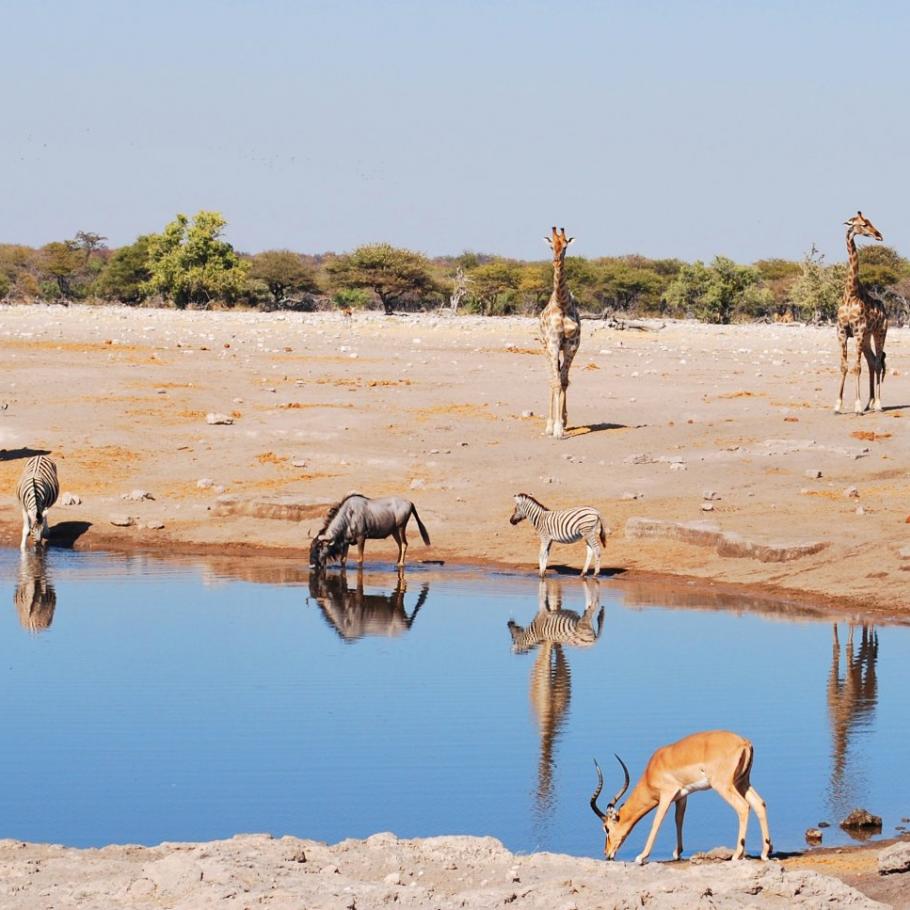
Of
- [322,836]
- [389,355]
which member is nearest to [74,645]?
[322,836]

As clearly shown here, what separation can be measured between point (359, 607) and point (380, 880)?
1003cm

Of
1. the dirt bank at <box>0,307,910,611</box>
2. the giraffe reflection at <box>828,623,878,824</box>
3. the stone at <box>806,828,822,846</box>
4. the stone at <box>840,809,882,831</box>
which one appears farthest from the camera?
the dirt bank at <box>0,307,910,611</box>

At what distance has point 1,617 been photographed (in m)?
17.7

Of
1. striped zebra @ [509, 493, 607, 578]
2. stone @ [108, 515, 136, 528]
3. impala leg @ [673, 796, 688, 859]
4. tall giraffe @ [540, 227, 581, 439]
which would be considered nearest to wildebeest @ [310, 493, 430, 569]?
striped zebra @ [509, 493, 607, 578]

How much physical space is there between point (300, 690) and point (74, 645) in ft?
9.57

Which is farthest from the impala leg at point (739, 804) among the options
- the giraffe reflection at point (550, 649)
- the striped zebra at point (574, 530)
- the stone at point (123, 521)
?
the stone at point (123, 521)

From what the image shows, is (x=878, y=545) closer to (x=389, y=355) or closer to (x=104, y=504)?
(x=104, y=504)

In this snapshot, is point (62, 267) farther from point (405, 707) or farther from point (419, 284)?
point (405, 707)

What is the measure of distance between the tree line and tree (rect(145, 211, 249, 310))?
4cm

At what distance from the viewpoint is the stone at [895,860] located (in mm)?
8750

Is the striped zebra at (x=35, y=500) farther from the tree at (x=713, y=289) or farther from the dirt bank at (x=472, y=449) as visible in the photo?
the tree at (x=713, y=289)

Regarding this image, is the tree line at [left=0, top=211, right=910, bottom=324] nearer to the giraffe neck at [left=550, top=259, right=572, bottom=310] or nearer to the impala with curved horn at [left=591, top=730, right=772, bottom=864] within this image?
the giraffe neck at [left=550, top=259, right=572, bottom=310]

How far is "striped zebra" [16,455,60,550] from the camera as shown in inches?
884

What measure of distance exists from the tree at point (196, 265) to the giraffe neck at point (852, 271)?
102 ft
